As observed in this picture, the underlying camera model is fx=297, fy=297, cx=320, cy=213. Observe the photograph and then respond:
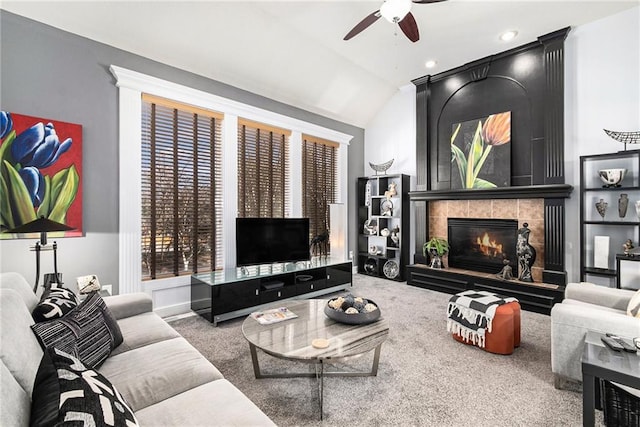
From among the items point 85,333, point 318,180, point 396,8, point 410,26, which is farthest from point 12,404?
point 318,180

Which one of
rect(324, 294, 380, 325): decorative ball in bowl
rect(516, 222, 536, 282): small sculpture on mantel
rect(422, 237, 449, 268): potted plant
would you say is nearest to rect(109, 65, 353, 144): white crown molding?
rect(422, 237, 449, 268): potted plant

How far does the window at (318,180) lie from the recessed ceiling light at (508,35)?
2806mm

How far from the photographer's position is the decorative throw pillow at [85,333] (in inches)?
55.9

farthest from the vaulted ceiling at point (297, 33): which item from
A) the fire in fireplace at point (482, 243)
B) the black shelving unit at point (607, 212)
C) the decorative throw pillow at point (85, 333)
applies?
the decorative throw pillow at point (85, 333)

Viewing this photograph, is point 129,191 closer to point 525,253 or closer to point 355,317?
point 355,317

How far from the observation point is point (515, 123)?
13.7 feet

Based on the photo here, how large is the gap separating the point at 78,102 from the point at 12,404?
119 inches

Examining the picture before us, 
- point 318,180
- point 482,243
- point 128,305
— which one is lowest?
point 128,305

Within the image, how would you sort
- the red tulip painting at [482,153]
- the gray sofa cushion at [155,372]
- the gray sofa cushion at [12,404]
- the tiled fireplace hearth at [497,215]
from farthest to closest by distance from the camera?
the red tulip painting at [482,153] < the tiled fireplace hearth at [497,215] < the gray sofa cushion at [155,372] < the gray sofa cushion at [12,404]

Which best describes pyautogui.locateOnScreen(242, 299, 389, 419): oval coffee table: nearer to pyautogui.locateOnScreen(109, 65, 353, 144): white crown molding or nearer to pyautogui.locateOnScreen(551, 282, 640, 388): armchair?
pyautogui.locateOnScreen(551, 282, 640, 388): armchair

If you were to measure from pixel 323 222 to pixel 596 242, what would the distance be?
3664mm

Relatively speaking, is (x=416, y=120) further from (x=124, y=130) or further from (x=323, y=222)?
(x=124, y=130)

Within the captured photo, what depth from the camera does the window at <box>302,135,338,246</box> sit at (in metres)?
4.98

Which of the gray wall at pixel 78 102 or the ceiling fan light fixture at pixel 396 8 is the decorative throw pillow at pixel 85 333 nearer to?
the gray wall at pixel 78 102
